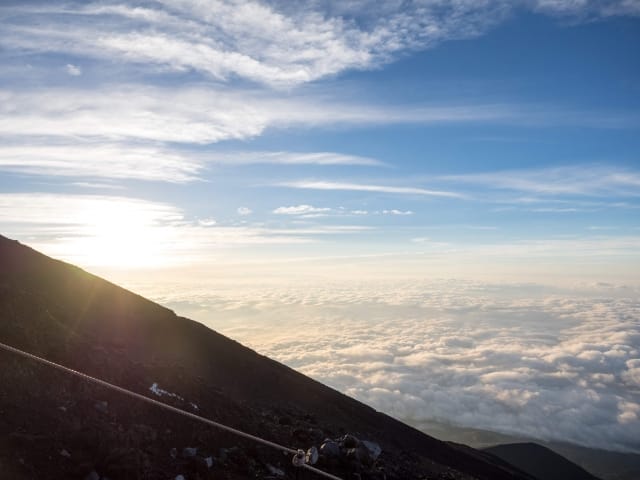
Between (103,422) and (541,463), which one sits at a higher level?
(103,422)

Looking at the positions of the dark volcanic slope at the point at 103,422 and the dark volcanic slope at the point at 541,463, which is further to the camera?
the dark volcanic slope at the point at 541,463

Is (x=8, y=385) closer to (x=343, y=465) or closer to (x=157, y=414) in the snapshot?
(x=157, y=414)

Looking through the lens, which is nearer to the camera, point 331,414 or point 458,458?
point 331,414

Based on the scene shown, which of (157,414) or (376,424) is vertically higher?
(157,414)

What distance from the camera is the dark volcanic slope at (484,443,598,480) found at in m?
128

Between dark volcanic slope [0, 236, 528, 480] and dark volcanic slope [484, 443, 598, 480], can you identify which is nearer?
dark volcanic slope [0, 236, 528, 480]

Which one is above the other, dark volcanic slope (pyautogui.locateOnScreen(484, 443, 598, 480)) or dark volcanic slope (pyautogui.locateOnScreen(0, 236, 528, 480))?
dark volcanic slope (pyautogui.locateOnScreen(0, 236, 528, 480))

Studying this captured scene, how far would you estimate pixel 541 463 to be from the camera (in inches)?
5241

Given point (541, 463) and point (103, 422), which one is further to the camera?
point (541, 463)

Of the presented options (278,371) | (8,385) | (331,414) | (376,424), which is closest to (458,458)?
(376,424)

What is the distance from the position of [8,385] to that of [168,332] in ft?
134

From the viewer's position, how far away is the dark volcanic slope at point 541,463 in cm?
12781

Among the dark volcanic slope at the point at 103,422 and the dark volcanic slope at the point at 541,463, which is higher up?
the dark volcanic slope at the point at 103,422

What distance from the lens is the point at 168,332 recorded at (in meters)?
48.5
